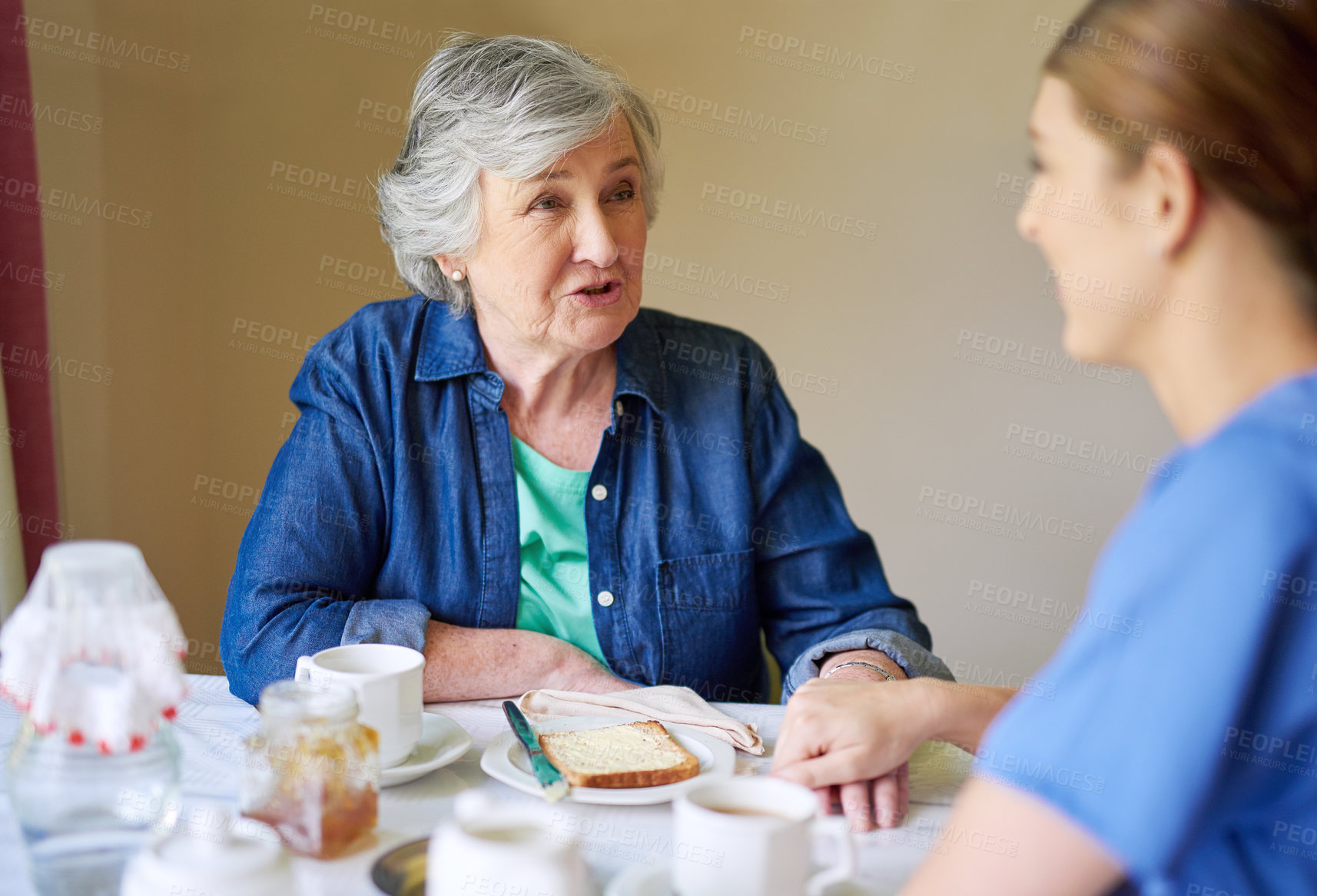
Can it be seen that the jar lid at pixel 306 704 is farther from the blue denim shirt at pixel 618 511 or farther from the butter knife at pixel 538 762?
the blue denim shirt at pixel 618 511

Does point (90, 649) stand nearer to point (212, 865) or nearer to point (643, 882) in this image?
point (212, 865)

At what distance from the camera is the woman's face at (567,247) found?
1593 millimetres

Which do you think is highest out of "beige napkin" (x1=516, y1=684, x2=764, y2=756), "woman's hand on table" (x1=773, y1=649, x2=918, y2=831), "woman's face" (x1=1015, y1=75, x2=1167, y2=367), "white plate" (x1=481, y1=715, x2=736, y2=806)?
"woman's face" (x1=1015, y1=75, x2=1167, y2=367)

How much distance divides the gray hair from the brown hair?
99 cm

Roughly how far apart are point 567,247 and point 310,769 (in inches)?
36.9

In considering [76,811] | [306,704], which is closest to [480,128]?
[306,704]

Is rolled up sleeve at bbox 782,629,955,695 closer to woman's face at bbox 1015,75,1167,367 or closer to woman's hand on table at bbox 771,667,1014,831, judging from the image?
woman's hand on table at bbox 771,667,1014,831

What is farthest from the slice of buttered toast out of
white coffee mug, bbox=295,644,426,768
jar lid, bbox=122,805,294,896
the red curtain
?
the red curtain

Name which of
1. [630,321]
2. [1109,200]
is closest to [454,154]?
[630,321]

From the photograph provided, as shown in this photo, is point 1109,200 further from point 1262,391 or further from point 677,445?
point 677,445

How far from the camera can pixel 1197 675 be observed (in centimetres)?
59

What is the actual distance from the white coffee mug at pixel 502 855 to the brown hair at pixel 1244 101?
2.01ft

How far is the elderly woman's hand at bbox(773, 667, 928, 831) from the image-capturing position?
1017 millimetres

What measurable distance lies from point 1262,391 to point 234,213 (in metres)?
2.72
